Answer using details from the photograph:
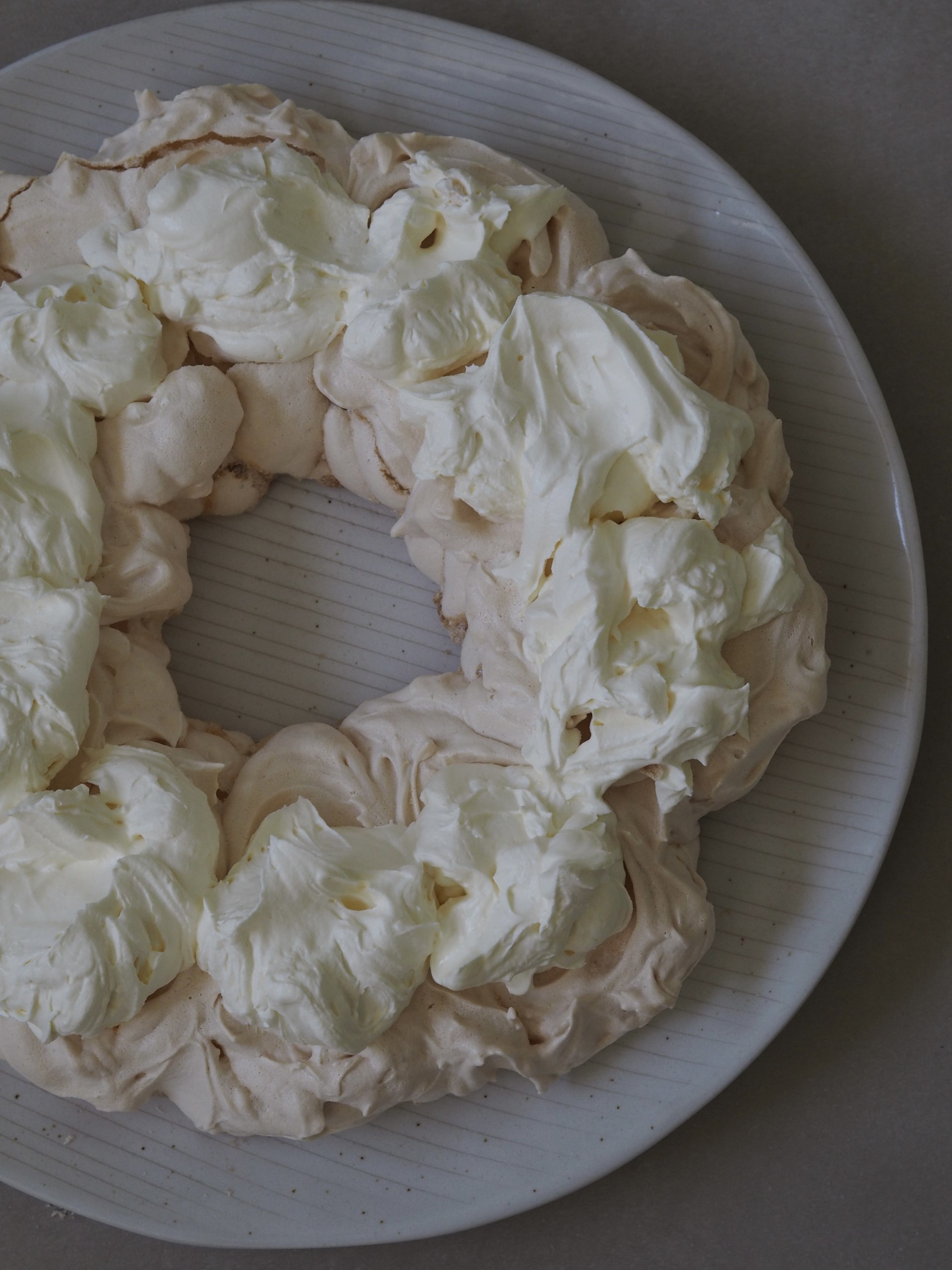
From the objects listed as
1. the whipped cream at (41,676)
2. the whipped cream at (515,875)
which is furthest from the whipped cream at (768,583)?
the whipped cream at (41,676)

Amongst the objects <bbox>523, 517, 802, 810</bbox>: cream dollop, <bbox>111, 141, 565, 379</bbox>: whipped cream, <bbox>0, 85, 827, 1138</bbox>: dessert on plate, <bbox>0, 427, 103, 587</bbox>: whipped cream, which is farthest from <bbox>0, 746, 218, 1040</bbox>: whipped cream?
<bbox>111, 141, 565, 379</bbox>: whipped cream

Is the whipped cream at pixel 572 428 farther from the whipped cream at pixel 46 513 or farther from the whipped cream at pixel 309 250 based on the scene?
the whipped cream at pixel 46 513

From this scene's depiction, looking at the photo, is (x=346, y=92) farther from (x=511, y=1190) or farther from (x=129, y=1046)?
(x=511, y=1190)

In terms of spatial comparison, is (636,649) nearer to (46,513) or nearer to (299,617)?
(299,617)

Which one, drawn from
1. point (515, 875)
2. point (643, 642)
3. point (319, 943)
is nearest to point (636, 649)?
point (643, 642)

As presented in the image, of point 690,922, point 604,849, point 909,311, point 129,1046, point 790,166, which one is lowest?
point 129,1046

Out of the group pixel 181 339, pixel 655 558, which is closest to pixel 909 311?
pixel 655 558
